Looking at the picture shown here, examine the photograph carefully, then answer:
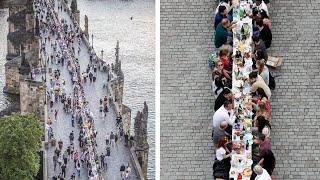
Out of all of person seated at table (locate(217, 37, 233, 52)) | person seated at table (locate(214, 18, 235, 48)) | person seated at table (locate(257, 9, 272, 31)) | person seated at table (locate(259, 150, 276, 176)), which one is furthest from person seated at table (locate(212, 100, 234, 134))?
person seated at table (locate(257, 9, 272, 31))

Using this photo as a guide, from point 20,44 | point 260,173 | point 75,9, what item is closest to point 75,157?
point 20,44

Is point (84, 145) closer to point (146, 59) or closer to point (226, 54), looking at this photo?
point (146, 59)

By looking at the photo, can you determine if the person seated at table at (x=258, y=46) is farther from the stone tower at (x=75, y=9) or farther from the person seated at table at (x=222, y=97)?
the stone tower at (x=75, y=9)

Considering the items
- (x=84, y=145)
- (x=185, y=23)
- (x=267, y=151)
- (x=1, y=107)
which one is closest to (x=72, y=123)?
(x=84, y=145)

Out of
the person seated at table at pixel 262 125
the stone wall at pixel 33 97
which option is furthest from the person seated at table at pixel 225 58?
the stone wall at pixel 33 97

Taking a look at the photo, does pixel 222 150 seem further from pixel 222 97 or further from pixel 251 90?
pixel 251 90

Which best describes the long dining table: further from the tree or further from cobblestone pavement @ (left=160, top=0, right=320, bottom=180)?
the tree
